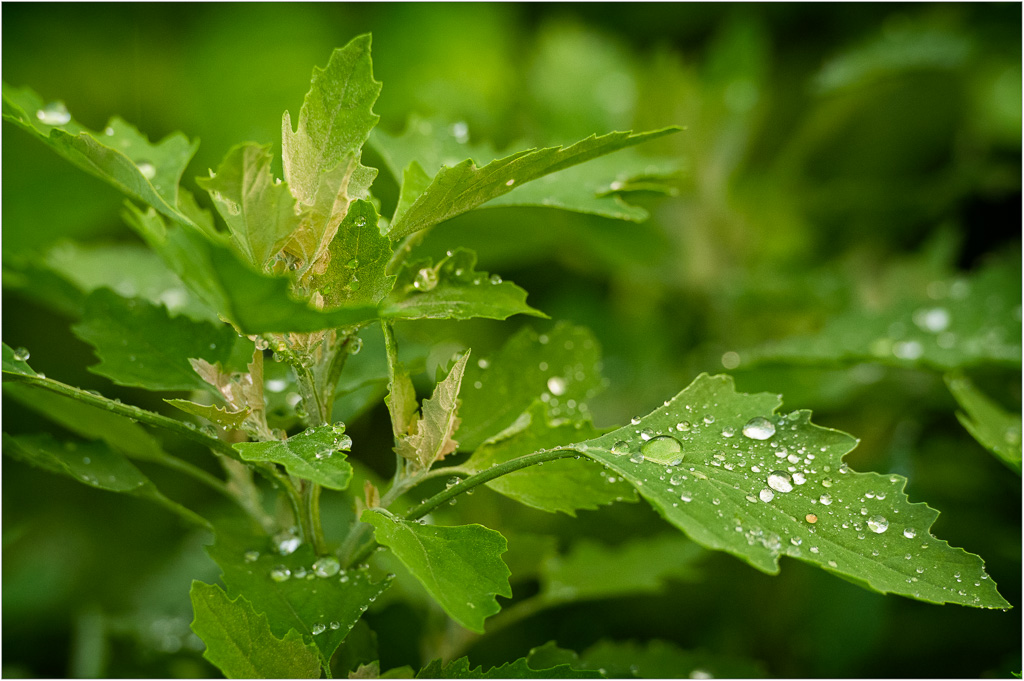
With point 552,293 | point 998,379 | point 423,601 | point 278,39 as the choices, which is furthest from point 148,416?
point 278,39

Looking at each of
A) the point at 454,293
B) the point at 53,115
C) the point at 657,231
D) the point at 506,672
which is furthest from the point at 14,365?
the point at 657,231

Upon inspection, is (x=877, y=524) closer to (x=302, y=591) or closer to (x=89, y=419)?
(x=302, y=591)

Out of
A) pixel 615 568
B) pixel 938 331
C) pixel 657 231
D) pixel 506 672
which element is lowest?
pixel 506 672

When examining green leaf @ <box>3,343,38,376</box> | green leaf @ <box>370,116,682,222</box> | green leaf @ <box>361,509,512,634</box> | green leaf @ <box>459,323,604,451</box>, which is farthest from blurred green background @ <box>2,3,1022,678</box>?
green leaf @ <box>3,343,38,376</box>

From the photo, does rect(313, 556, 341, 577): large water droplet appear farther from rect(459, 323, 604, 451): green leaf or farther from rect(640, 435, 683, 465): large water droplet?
rect(640, 435, 683, 465): large water droplet

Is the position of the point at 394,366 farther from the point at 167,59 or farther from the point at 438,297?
the point at 167,59

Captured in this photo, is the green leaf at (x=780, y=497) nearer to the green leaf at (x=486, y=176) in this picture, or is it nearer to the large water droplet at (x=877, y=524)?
the large water droplet at (x=877, y=524)
